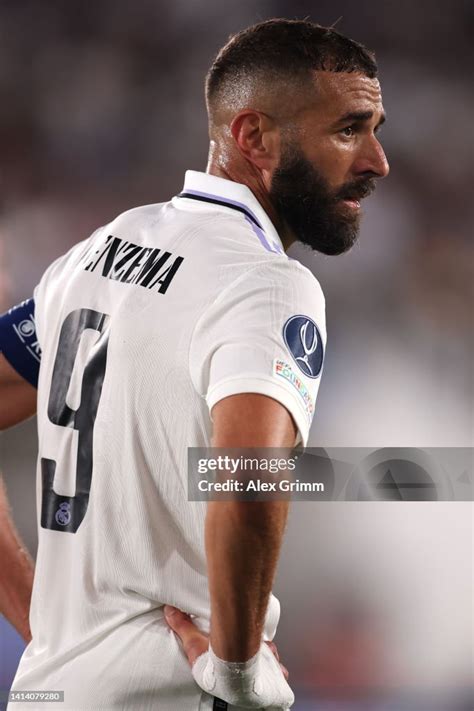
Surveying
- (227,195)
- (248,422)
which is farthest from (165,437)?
(227,195)

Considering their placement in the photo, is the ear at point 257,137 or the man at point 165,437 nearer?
the man at point 165,437

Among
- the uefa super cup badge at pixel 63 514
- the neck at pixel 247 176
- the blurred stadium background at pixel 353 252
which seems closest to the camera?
the uefa super cup badge at pixel 63 514

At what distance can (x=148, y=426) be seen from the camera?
0.91 metres

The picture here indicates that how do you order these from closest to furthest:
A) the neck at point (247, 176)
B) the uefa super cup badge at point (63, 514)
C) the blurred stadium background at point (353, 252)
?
the uefa super cup badge at point (63, 514), the neck at point (247, 176), the blurred stadium background at point (353, 252)

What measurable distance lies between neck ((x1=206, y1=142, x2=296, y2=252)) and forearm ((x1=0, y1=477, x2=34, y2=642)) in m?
0.58

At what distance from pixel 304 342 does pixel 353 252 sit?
7.06 feet

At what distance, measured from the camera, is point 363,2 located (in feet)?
8.25

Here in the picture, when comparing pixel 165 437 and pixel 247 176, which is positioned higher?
Answer: pixel 247 176

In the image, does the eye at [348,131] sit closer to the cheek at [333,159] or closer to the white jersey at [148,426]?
the cheek at [333,159]

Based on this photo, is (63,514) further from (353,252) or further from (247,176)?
(353,252)

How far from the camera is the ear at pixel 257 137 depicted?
1.15 metres

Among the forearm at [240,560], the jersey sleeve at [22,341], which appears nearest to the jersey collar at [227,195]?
the jersey sleeve at [22,341]

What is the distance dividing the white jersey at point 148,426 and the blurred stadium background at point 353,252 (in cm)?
145

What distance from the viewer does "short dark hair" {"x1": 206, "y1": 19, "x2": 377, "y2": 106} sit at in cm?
117
